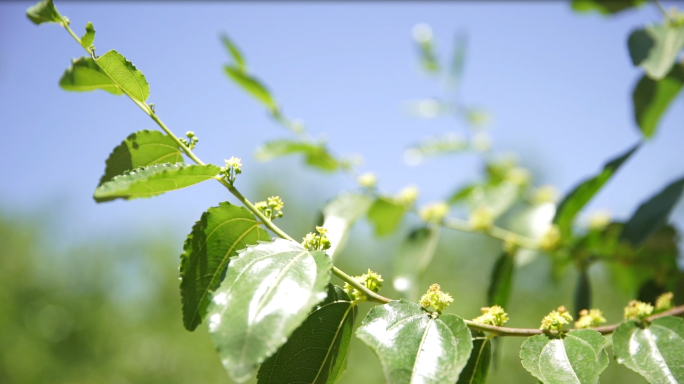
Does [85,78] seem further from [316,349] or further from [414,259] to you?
[414,259]

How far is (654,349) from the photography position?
0.84 metres

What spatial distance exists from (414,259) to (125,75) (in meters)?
1.31

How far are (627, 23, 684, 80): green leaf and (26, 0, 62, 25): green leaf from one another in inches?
57.3

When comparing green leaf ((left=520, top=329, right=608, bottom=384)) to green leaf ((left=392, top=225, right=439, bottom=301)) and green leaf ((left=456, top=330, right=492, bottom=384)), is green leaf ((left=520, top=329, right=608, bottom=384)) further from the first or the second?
green leaf ((left=392, top=225, right=439, bottom=301))

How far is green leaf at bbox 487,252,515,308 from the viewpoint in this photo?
1.67 metres

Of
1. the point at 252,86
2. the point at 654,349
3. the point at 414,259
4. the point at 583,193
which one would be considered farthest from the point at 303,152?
the point at 654,349

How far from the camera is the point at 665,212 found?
136 cm

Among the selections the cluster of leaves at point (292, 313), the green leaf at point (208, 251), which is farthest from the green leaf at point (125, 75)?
the green leaf at point (208, 251)

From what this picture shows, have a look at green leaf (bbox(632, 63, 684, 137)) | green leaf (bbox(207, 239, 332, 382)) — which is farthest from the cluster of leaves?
green leaf (bbox(632, 63, 684, 137))

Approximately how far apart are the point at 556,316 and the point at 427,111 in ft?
7.42

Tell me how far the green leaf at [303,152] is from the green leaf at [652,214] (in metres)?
1.15

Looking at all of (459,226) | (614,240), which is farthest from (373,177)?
(614,240)

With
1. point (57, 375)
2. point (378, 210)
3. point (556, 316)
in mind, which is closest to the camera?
point (556, 316)

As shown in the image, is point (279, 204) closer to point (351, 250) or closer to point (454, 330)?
point (454, 330)
